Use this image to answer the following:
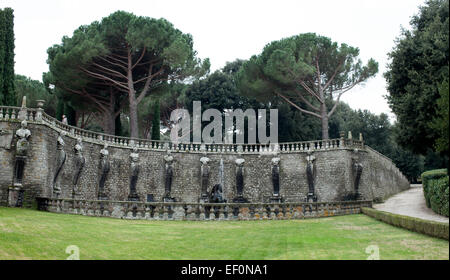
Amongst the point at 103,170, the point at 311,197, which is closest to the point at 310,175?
the point at 311,197

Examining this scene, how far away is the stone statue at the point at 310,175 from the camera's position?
35188 millimetres

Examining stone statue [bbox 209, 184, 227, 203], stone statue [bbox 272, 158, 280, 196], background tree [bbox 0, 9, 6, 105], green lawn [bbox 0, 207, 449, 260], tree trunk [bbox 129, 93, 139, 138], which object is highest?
background tree [bbox 0, 9, 6, 105]

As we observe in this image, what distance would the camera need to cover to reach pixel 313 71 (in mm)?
39969

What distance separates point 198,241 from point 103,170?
2115 cm

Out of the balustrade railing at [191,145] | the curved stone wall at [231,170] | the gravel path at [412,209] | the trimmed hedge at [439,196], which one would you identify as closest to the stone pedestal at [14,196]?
the balustrade railing at [191,145]

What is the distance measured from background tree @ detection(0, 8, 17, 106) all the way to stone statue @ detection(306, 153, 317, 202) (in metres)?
23.9

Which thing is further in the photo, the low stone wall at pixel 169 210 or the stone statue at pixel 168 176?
the stone statue at pixel 168 176

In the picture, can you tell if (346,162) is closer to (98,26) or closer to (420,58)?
(420,58)

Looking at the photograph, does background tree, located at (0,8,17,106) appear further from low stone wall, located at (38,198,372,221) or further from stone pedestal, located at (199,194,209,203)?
stone pedestal, located at (199,194,209,203)

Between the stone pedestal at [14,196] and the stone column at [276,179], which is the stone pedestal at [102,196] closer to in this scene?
the stone pedestal at [14,196]

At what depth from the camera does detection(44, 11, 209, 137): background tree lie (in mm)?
37094

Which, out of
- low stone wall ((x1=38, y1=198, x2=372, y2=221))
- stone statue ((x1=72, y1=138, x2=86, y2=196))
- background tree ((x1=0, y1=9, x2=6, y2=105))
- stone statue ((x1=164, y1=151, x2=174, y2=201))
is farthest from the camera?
stone statue ((x1=164, y1=151, x2=174, y2=201))

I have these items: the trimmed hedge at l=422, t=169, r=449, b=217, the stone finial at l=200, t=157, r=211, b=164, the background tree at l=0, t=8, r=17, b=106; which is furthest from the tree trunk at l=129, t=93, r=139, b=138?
the trimmed hedge at l=422, t=169, r=449, b=217

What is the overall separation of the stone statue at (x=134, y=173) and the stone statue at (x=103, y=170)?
7.16 feet
